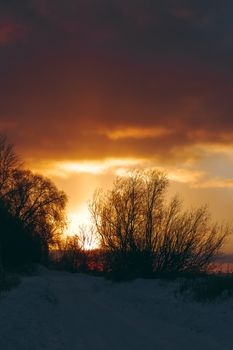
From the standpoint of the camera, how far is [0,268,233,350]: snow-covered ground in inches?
650

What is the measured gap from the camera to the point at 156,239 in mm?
43812

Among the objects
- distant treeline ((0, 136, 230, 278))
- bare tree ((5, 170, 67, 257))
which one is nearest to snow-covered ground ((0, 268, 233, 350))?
distant treeline ((0, 136, 230, 278))

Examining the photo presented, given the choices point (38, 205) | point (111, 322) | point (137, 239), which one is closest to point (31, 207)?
point (38, 205)

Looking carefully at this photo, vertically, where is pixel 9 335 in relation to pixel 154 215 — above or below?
below

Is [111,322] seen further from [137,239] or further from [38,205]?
[38,205]

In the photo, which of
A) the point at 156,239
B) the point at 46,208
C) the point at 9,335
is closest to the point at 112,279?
the point at 156,239

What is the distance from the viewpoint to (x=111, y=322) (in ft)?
66.7

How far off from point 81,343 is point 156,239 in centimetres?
2749

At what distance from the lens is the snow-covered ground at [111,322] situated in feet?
54.2

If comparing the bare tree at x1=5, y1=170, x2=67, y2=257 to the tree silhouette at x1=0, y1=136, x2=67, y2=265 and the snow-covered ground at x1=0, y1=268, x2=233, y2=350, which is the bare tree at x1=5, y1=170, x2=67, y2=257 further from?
the snow-covered ground at x1=0, y1=268, x2=233, y2=350

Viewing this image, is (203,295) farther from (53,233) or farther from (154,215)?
(53,233)

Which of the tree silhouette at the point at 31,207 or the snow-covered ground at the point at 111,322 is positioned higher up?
the tree silhouette at the point at 31,207

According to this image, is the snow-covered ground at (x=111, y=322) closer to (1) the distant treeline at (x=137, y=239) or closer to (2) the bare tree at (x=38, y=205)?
(1) the distant treeline at (x=137, y=239)

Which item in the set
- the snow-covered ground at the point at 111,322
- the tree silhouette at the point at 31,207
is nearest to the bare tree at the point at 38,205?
the tree silhouette at the point at 31,207
